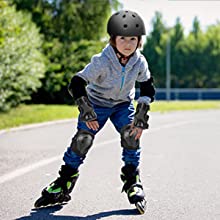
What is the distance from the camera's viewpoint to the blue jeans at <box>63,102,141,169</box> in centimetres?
474

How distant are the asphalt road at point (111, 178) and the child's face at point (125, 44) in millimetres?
1327

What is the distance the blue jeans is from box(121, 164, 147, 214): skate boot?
63mm

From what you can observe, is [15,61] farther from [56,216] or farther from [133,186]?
[56,216]

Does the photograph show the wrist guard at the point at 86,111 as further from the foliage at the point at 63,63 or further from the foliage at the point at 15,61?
the foliage at the point at 63,63

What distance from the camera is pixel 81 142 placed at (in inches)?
183

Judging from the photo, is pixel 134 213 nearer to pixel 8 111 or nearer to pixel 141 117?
pixel 141 117

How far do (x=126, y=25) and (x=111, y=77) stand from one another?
1.46 feet

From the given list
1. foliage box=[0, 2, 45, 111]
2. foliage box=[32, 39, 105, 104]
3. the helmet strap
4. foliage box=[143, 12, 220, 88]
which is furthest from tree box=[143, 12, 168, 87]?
the helmet strap

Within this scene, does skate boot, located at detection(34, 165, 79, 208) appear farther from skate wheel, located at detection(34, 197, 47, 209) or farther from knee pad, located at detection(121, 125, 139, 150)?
knee pad, located at detection(121, 125, 139, 150)

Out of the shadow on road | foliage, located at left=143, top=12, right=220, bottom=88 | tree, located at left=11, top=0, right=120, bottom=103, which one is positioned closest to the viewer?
the shadow on road

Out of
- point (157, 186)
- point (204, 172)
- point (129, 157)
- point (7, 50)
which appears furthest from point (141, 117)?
point (7, 50)

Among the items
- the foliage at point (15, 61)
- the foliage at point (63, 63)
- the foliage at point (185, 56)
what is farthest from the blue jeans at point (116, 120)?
the foliage at point (185, 56)

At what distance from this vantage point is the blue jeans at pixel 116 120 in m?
4.74

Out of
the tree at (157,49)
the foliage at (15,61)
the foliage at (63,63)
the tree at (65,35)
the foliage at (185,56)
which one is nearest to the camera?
the foliage at (15,61)
